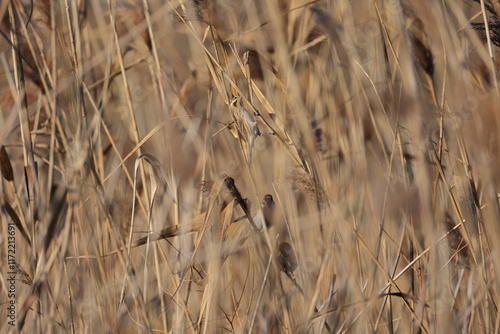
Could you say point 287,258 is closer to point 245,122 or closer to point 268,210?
point 268,210

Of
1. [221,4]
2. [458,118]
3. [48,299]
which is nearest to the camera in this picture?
[458,118]

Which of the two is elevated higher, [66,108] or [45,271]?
[66,108]

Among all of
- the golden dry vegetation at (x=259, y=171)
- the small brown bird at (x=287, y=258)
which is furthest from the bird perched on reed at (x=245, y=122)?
the small brown bird at (x=287, y=258)

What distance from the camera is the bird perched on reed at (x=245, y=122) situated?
0.68 meters

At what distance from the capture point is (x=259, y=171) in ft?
2.70

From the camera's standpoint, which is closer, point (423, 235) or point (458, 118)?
point (458, 118)

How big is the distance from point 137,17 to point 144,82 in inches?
5.2

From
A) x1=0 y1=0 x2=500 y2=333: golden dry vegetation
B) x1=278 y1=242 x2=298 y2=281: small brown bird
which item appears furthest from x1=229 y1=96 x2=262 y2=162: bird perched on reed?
x1=278 y1=242 x2=298 y2=281: small brown bird

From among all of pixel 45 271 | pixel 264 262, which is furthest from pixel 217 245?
pixel 45 271

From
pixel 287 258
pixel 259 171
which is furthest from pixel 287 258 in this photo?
pixel 259 171

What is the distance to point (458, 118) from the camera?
673 millimetres

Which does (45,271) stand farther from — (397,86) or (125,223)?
(397,86)

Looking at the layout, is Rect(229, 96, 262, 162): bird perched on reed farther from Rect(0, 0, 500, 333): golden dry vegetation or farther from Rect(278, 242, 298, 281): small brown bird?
Rect(278, 242, 298, 281): small brown bird

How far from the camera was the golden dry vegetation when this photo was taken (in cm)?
71
